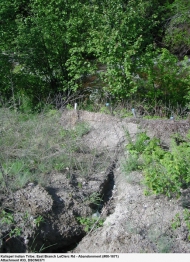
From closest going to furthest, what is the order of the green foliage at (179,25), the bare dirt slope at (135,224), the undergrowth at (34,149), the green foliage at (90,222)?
the bare dirt slope at (135,224)
the green foliage at (90,222)
the undergrowth at (34,149)
the green foliage at (179,25)

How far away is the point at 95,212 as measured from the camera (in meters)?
5.76

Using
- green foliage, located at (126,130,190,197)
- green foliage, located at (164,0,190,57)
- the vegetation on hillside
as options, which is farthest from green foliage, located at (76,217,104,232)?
green foliage, located at (164,0,190,57)

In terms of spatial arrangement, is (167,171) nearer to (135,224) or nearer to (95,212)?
(135,224)

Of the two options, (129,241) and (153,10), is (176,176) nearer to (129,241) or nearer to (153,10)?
(129,241)

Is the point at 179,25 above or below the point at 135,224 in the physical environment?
above

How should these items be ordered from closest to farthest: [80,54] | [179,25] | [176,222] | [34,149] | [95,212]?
[176,222] → [95,212] → [34,149] → [80,54] → [179,25]

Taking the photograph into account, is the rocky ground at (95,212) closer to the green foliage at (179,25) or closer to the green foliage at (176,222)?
the green foliage at (176,222)

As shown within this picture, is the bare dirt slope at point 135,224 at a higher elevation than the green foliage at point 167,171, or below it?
below

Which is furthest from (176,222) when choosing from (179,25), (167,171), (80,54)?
(179,25)

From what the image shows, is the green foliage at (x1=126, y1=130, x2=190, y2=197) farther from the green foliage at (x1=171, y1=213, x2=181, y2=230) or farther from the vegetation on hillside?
the vegetation on hillside

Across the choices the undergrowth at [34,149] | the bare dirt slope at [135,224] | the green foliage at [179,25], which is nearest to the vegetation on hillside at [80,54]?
the green foliage at [179,25]

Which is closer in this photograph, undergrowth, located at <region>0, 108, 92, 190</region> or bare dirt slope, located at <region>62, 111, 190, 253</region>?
bare dirt slope, located at <region>62, 111, 190, 253</region>

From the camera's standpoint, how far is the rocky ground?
4973mm

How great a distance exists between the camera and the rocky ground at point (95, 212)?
4973 mm
